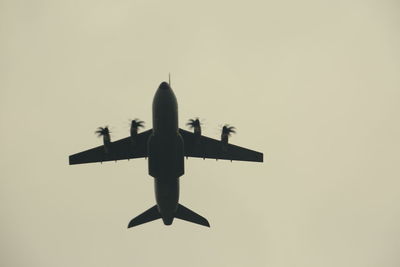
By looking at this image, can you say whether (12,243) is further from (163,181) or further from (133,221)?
(163,181)

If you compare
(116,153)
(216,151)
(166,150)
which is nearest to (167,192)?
(166,150)

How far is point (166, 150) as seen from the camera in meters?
33.2

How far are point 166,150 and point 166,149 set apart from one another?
129 millimetres

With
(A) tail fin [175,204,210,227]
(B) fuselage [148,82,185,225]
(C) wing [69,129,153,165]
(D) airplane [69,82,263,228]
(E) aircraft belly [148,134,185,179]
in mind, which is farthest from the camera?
(A) tail fin [175,204,210,227]

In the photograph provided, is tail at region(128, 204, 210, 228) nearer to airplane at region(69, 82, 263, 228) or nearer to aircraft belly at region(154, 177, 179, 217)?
airplane at region(69, 82, 263, 228)

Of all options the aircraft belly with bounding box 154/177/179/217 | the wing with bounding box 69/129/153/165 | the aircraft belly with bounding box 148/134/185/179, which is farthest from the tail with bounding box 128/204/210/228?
the aircraft belly with bounding box 148/134/185/179

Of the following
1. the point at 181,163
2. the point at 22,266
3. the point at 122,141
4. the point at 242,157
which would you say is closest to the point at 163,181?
the point at 181,163

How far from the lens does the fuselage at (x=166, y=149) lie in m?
31.2

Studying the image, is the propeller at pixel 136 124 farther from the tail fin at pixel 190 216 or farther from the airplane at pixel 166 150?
the tail fin at pixel 190 216

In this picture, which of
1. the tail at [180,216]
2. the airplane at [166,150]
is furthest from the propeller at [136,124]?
the tail at [180,216]

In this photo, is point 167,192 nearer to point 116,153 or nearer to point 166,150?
point 166,150

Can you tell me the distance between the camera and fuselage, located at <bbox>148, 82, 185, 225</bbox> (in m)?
31.2

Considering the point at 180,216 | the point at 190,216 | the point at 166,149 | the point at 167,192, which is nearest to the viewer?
the point at 166,149

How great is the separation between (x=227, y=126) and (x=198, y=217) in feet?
39.3
